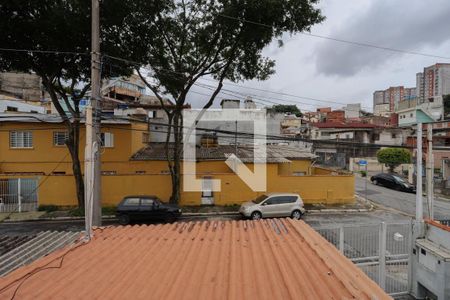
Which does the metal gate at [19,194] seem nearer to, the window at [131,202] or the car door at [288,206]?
the window at [131,202]

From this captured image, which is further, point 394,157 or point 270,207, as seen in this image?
point 394,157

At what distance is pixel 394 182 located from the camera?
27.5 m

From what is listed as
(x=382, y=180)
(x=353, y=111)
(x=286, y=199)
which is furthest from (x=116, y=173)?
(x=353, y=111)

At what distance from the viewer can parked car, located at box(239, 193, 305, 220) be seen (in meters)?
16.5

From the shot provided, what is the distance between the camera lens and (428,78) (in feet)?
221

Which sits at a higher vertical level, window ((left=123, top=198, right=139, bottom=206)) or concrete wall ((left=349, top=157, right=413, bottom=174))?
concrete wall ((left=349, top=157, right=413, bottom=174))

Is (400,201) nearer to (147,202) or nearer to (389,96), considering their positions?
(147,202)

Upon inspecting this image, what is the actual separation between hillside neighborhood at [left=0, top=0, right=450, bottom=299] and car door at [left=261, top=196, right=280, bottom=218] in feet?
0.27

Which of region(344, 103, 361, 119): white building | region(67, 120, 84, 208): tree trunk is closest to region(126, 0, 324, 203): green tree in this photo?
region(67, 120, 84, 208): tree trunk

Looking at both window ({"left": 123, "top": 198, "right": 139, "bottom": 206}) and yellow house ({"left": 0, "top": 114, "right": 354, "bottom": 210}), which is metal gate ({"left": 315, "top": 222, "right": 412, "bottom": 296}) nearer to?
yellow house ({"left": 0, "top": 114, "right": 354, "bottom": 210})

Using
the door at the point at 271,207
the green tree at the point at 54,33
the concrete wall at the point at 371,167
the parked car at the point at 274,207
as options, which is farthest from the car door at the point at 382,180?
the green tree at the point at 54,33

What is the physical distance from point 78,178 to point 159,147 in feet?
28.5

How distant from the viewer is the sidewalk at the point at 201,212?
17062 mm

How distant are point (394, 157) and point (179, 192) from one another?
28.1m
